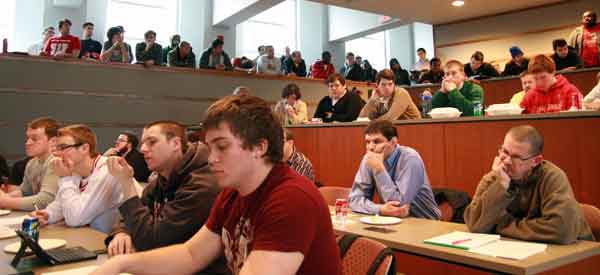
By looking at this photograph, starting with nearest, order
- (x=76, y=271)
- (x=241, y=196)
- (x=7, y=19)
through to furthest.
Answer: (x=241, y=196)
(x=76, y=271)
(x=7, y=19)

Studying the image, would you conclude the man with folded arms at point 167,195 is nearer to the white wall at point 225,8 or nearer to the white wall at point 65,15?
the white wall at point 225,8

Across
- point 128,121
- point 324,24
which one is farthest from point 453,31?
point 128,121

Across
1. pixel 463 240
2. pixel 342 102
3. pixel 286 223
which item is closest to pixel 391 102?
pixel 342 102

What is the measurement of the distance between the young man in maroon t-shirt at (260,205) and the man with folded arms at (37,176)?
5.76ft

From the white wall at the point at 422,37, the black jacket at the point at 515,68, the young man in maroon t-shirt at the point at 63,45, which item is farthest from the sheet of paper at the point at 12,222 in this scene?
the white wall at the point at 422,37

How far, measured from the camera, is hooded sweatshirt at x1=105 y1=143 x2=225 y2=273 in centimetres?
179

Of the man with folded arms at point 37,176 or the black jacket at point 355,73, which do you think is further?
the black jacket at point 355,73

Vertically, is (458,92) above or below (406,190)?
above

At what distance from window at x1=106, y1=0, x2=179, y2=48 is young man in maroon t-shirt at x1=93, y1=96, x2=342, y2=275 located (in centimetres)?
970

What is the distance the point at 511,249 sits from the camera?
1705 millimetres

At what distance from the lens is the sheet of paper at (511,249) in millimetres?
1619

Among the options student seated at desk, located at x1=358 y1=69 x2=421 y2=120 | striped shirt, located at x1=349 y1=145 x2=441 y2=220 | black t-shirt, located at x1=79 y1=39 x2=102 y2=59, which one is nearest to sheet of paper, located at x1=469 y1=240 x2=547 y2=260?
striped shirt, located at x1=349 y1=145 x2=441 y2=220

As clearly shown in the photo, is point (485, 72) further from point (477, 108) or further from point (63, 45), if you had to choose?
point (63, 45)

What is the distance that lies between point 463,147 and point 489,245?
6.92 ft
